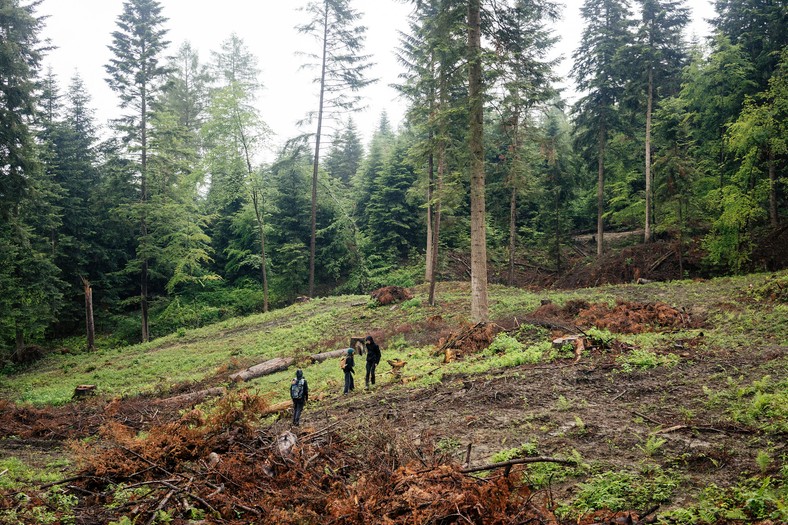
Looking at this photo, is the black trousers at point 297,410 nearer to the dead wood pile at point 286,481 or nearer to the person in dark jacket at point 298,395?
the person in dark jacket at point 298,395

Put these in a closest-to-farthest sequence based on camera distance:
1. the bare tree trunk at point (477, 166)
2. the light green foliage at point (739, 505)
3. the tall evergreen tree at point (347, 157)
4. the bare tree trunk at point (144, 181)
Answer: the light green foliage at point (739, 505), the bare tree trunk at point (477, 166), the bare tree trunk at point (144, 181), the tall evergreen tree at point (347, 157)

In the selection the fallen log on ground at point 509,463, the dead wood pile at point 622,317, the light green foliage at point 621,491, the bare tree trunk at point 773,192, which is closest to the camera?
the light green foliage at point 621,491

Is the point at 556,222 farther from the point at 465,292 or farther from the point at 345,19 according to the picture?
the point at 345,19

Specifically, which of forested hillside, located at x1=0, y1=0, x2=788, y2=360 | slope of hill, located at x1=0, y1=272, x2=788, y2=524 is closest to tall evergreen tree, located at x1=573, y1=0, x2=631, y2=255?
forested hillside, located at x1=0, y1=0, x2=788, y2=360

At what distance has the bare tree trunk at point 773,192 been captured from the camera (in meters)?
21.5

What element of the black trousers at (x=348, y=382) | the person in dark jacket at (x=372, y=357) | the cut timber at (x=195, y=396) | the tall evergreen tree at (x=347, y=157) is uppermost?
the tall evergreen tree at (x=347, y=157)

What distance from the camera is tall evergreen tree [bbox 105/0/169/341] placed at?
25047 millimetres

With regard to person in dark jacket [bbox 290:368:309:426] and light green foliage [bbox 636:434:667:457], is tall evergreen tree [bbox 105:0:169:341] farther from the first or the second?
light green foliage [bbox 636:434:667:457]

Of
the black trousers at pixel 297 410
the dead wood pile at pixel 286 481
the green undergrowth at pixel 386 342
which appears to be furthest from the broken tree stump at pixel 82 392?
the black trousers at pixel 297 410

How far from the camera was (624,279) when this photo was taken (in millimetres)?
25062

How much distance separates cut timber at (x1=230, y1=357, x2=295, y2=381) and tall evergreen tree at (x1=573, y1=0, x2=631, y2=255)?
22648 mm

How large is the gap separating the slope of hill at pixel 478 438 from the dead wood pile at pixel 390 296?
8.52m

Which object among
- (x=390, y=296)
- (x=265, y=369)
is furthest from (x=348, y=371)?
(x=390, y=296)

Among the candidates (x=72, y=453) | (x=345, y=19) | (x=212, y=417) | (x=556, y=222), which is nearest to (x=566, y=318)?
(x=212, y=417)
